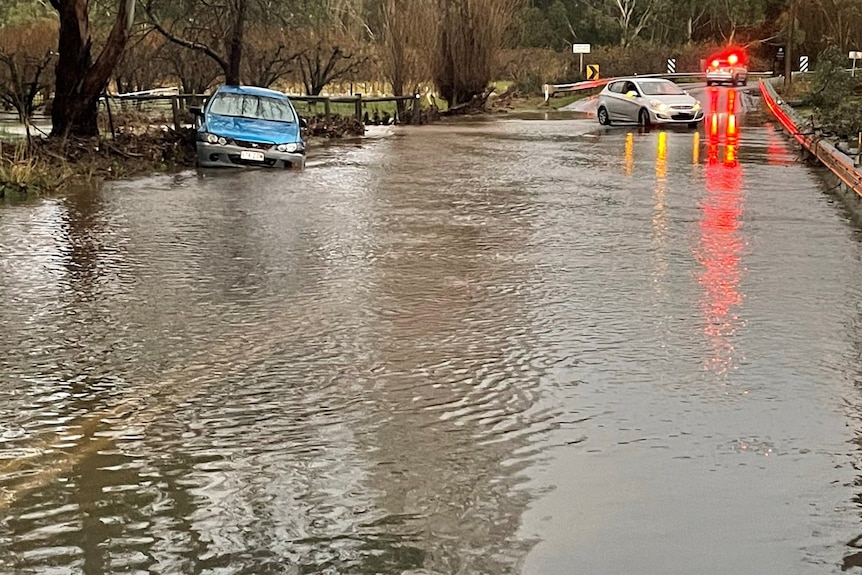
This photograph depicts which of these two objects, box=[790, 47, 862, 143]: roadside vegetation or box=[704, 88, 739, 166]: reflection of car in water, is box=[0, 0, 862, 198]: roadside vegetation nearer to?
box=[790, 47, 862, 143]: roadside vegetation

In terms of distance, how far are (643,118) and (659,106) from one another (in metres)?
0.93

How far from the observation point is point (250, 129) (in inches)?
839

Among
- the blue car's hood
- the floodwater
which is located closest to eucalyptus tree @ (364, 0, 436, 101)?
the blue car's hood

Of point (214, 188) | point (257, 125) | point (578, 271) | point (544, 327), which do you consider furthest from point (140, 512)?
point (257, 125)

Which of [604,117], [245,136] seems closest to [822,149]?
[245,136]

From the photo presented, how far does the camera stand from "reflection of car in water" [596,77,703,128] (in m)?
34.3

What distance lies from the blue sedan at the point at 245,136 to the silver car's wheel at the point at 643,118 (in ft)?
51.5

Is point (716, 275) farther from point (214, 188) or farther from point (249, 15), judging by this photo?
point (249, 15)

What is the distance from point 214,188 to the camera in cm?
1803

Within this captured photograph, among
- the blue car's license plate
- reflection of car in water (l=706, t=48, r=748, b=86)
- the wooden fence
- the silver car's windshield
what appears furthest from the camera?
reflection of car in water (l=706, t=48, r=748, b=86)

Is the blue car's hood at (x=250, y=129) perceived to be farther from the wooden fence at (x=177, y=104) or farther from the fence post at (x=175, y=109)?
the fence post at (x=175, y=109)

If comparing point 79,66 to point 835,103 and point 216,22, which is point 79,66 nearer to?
point 216,22

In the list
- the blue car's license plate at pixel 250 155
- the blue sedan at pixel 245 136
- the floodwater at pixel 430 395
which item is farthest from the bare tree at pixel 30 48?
the floodwater at pixel 430 395

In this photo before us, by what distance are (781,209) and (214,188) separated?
328 inches
